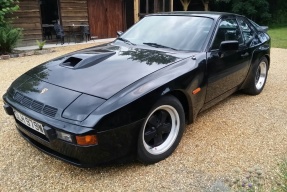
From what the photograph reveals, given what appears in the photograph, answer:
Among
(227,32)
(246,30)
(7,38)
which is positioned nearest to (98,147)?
(227,32)

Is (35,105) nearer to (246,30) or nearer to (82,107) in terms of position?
(82,107)

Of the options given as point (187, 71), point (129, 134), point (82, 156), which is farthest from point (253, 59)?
point (82, 156)

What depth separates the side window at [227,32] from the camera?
3612 millimetres

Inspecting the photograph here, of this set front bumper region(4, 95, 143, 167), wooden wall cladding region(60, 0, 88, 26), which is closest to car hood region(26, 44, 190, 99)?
front bumper region(4, 95, 143, 167)

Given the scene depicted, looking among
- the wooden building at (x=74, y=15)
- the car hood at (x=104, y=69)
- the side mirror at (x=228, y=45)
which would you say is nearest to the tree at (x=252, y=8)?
the wooden building at (x=74, y=15)

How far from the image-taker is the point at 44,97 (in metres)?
2.59

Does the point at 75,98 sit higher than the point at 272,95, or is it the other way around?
the point at 75,98

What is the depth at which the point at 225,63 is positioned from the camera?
3.68 metres

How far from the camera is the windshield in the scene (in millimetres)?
3486

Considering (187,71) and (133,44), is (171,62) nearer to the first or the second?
(187,71)

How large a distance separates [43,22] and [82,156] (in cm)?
1092

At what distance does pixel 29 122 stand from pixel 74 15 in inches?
425

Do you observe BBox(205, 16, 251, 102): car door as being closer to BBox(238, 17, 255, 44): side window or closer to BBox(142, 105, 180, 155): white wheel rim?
BBox(238, 17, 255, 44): side window

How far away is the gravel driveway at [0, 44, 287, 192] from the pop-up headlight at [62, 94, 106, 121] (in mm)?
689
